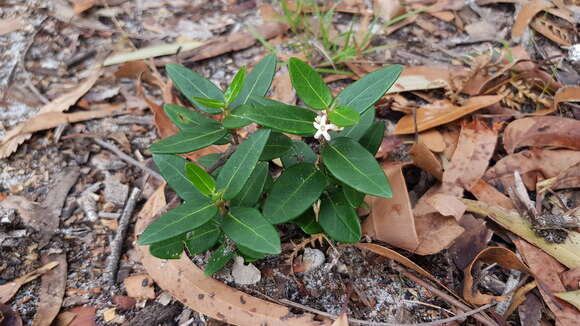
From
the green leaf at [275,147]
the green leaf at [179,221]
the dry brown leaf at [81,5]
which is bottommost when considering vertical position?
the dry brown leaf at [81,5]

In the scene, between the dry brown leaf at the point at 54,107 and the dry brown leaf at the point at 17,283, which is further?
the dry brown leaf at the point at 54,107

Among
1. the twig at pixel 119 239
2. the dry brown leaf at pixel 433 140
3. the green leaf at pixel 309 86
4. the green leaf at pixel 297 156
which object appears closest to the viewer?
the green leaf at pixel 309 86

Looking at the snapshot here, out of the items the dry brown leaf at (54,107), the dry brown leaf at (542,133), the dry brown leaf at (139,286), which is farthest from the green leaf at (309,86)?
the dry brown leaf at (54,107)

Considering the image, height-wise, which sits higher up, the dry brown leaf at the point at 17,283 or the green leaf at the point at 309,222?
the green leaf at the point at 309,222

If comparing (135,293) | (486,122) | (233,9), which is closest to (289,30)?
(233,9)

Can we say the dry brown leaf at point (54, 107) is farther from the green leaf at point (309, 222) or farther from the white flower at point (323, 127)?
the white flower at point (323, 127)

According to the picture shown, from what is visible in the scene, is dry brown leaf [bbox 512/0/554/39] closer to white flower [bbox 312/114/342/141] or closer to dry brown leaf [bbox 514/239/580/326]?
dry brown leaf [bbox 514/239/580/326]

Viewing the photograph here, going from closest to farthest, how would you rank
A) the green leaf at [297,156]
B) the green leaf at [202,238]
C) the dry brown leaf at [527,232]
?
the green leaf at [202,238] < the green leaf at [297,156] < the dry brown leaf at [527,232]
